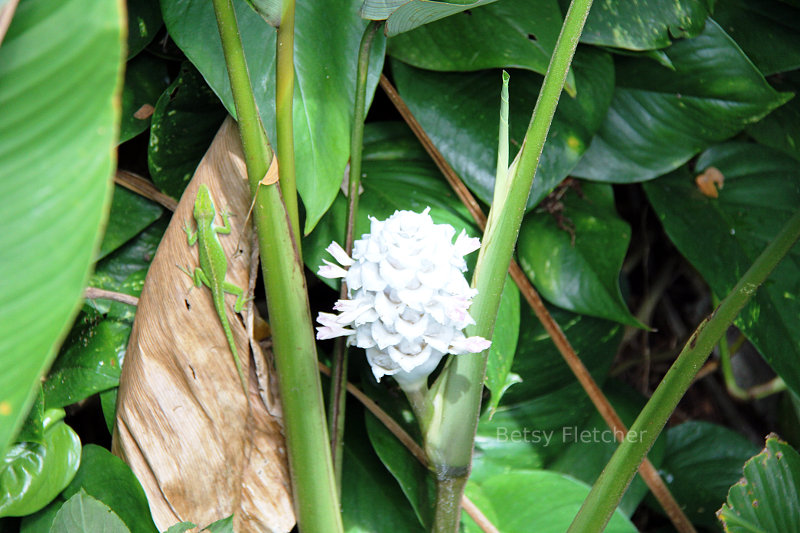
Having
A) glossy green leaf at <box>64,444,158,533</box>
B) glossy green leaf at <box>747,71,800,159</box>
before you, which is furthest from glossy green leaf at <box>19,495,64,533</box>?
glossy green leaf at <box>747,71,800,159</box>

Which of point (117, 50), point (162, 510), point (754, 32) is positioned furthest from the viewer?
point (754, 32)

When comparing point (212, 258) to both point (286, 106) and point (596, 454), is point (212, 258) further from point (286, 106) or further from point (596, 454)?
point (596, 454)

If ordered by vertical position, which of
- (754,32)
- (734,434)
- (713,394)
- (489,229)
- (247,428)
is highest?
(754,32)

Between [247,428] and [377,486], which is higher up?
[247,428]

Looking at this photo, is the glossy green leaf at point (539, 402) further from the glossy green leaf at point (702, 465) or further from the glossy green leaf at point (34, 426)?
the glossy green leaf at point (34, 426)

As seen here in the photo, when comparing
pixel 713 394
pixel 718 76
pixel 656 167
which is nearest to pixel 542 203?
pixel 656 167

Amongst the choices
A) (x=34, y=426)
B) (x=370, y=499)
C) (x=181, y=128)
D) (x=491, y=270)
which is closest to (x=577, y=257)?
(x=491, y=270)

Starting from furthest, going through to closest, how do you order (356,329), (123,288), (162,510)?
(123,288) → (162,510) → (356,329)

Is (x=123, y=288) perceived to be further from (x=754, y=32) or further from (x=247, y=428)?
(x=754, y=32)
